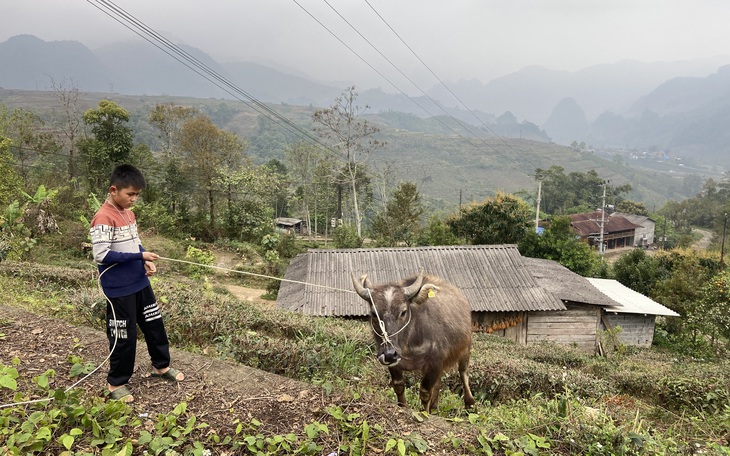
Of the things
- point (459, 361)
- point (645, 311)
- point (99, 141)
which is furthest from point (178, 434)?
point (99, 141)

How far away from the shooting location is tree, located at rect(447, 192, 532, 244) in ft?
87.0

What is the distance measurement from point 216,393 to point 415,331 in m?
2.12

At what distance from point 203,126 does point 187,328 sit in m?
28.5

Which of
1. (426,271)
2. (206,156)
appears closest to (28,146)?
(206,156)

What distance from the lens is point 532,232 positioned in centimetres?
2677

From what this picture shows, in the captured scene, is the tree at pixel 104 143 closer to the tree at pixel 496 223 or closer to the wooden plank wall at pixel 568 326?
the tree at pixel 496 223

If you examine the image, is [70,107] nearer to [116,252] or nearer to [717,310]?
[116,252]

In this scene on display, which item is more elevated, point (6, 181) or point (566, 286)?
point (6, 181)

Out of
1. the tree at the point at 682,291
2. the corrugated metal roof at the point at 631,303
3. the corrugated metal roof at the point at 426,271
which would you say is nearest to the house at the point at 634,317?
the corrugated metal roof at the point at 631,303

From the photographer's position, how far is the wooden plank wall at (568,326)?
14.7 m

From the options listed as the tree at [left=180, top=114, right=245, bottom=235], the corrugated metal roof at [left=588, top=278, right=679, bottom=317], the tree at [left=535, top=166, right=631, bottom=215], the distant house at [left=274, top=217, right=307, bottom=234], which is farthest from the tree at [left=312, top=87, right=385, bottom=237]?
the tree at [left=535, top=166, right=631, bottom=215]

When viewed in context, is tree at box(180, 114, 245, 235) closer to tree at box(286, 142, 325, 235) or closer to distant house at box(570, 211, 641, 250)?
tree at box(286, 142, 325, 235)

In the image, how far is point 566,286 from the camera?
1577cm

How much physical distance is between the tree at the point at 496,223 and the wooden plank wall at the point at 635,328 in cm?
1010
